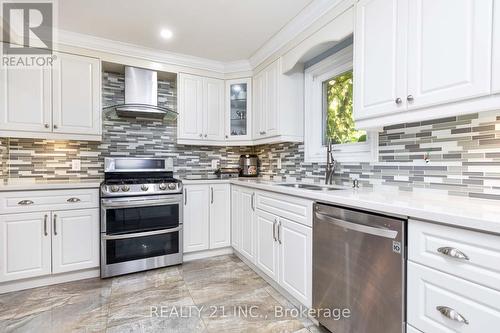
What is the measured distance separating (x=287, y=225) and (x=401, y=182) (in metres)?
0.87

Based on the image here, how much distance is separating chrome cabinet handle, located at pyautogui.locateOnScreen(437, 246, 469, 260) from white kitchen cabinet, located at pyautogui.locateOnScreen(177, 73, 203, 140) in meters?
2.77

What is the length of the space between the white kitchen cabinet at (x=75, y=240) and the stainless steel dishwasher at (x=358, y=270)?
2.14 m

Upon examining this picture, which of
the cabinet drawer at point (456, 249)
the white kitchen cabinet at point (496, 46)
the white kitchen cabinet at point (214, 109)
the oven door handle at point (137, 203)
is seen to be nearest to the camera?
the cabinet drawer at point (456, 249)

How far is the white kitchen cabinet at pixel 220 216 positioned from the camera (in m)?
3.08

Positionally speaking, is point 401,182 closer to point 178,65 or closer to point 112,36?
point 178,65

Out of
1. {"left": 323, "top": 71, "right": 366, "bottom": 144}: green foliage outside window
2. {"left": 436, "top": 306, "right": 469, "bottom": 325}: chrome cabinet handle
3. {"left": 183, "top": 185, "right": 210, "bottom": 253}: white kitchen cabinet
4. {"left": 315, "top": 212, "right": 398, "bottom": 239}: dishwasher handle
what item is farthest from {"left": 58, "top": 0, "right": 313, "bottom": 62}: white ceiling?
{"left": 436, "top": 306, "right": 469, "bottom": 325}: chrome cabinet handle

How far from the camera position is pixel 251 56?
3.18m

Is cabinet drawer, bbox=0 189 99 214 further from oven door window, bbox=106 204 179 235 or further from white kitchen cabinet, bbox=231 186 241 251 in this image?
white kitchen cabinet, bbox=231 186 241 251

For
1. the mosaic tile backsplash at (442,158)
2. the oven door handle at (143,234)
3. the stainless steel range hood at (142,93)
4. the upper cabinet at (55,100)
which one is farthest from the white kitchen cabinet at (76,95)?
the mosaic tile backsplash at (442,158)

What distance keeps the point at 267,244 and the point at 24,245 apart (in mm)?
2163

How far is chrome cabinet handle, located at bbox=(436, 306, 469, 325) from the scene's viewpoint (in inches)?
37.3

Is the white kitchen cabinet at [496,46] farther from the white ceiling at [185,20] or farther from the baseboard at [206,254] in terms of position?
the baseboard at [206,254]

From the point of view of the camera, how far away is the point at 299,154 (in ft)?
9.41

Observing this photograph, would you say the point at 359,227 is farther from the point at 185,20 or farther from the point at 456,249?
the point at 185,20
